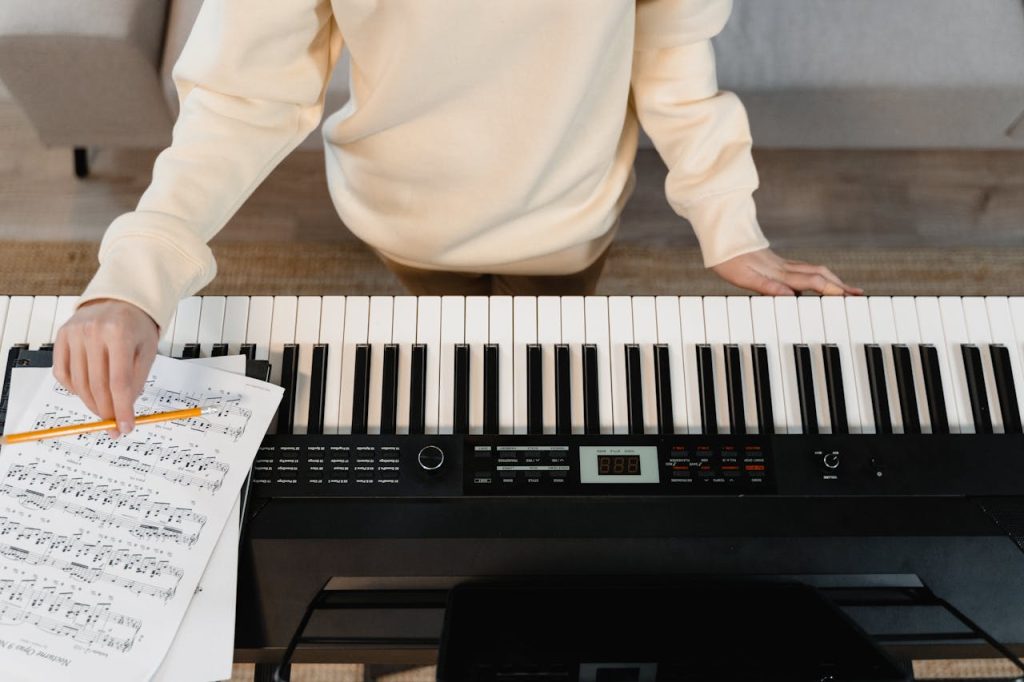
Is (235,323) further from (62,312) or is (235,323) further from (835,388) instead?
(835,388)

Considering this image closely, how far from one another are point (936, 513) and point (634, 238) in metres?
1.16

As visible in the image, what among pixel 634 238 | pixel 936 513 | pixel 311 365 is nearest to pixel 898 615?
pixel 936 513

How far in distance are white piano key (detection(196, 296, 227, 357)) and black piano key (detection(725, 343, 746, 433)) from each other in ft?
2.12

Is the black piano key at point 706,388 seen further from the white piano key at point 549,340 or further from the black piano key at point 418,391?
the black piano key at point 418,391

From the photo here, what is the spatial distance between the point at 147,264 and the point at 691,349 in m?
0.65

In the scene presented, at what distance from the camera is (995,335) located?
1.04m

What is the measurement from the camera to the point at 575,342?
3.34 ft

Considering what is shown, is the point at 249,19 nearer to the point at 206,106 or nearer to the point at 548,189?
the point at 206,106

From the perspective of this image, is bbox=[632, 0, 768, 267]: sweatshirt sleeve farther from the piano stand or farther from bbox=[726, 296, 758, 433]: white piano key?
the piano stand

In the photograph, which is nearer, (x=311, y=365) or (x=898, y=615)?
(x=898, y=615)

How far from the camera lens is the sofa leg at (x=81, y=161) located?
196 cm

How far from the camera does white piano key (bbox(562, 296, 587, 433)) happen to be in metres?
0.98

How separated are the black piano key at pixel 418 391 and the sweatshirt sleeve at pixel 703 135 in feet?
1.40

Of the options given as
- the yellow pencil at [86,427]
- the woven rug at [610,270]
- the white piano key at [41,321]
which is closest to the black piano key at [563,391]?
the yellow pencil at [86,427]
